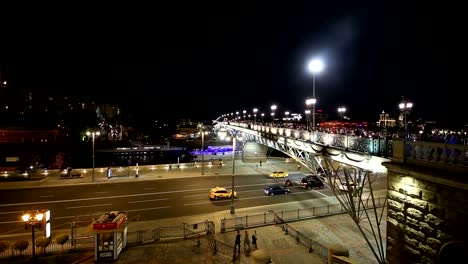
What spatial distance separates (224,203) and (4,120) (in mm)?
92206

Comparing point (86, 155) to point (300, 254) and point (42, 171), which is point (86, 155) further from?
point (300, 254)

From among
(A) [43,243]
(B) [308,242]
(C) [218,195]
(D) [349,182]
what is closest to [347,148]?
(B) [308,242]

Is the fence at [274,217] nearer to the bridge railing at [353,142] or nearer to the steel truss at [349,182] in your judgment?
the steel truss at [349,182]

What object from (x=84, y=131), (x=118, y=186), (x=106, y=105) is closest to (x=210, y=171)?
(x=118, y=186)

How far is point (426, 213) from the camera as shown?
848 centimetres

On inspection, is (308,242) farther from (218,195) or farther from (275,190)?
(275,190)

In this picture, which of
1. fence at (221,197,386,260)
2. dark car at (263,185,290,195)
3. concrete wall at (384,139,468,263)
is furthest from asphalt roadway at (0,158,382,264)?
concrete wall at (384,139,468,263)

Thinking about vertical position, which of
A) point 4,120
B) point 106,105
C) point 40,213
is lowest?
point 40,213

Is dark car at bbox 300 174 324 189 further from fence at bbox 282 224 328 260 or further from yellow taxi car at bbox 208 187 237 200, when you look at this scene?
fence at bbox 282 224 328 260

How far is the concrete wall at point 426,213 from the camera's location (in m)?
7.57

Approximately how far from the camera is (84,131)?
86.1 meters

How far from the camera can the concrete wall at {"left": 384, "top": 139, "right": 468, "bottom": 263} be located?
757 centimetres

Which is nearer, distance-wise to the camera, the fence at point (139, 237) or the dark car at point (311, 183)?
the fence at point (139, 237)

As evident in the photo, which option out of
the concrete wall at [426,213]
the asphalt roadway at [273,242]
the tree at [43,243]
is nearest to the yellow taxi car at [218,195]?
the asphalt roadway at [273,242]
